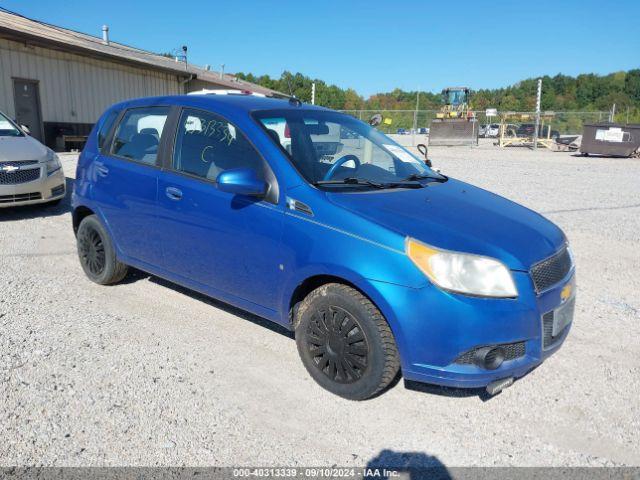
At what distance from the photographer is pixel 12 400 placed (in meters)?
3.03

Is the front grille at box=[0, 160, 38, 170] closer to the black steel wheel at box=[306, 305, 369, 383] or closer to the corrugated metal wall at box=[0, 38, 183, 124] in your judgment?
the black steel wheel at box=[306, 305, 369, 383]

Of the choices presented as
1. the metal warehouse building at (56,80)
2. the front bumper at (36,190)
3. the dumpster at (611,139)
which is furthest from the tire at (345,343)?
the dumpster at (611,139)

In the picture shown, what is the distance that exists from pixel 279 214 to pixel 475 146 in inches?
1123

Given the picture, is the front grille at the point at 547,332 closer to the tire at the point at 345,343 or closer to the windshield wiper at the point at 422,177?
the tire at the point at 345,343

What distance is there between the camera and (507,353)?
284 cm

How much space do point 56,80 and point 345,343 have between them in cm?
1945

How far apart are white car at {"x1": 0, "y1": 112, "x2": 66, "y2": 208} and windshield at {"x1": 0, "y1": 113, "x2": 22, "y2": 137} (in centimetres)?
2

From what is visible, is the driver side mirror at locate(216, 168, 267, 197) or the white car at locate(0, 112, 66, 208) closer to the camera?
the driver side mirror at locate(216, 168, 267, 197)

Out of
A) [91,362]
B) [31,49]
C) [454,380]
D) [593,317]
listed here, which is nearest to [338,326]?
[454,380]

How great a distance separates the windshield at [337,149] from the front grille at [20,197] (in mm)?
5473

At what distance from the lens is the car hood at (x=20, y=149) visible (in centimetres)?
755

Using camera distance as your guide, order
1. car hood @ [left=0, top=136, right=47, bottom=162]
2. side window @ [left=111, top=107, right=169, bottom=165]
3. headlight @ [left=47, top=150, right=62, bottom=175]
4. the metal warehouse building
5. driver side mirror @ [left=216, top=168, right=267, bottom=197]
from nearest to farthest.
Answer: driver side mirror @ [left=216, top=168, right=267, bottom=197] → side window @ [left=111, top=107, right=169, bottom=165] → car hood @ [left=0, top=136, right=47, bottom=162] → headlight @ [left=47, top=150, right=62, bottom=175] → the metal warehouse building

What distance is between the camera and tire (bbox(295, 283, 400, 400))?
2.90m

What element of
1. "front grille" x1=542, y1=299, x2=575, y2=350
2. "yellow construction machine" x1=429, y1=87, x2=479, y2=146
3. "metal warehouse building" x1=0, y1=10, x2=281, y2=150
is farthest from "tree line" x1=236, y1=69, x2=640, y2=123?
"front grille" x1=542, y1=299, x2=575, y2=350
